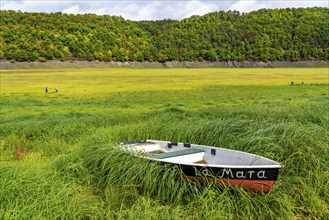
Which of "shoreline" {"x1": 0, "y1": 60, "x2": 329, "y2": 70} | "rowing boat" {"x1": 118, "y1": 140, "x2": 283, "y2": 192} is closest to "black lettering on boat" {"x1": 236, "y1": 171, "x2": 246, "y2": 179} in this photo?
"rowing boat" {"x1": 118, "y1": 140, "x2": 283, "y2": 192}

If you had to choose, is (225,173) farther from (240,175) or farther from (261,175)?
(261,175)

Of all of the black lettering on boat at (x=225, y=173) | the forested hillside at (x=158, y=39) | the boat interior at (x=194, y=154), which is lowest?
the boat interior at (x=194, y=154)

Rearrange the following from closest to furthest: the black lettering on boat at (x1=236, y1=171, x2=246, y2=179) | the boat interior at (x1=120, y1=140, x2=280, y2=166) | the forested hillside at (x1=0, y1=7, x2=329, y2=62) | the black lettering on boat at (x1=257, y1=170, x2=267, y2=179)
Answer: the black lettering on boat at (x1=257, y1=170, x2=267, y2=179) → the black lettering on boat at (x1=236, y1=171, x2=246, y2=179) → the boat interior at (x1=120, y1=140, x2=280, y2=166) → the forested hillside at (x1=0, y1=7, x2=329, y2=62)

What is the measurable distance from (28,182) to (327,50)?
170910 millimetres

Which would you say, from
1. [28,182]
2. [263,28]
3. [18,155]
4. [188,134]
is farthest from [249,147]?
[263,28]

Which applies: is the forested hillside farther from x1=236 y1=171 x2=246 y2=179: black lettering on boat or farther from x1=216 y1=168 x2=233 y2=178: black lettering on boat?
x1=236 y1=171 x2=246 y2=179: black lettering on boat

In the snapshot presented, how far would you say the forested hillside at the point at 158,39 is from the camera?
5320 inches

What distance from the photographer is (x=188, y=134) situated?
1247 centimetres

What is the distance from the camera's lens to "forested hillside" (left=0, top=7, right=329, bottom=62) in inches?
5320

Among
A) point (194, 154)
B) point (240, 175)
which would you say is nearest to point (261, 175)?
point (240, 175)

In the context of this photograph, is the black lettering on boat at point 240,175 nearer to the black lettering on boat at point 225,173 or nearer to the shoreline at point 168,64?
the black lettering on boat at point 225,173

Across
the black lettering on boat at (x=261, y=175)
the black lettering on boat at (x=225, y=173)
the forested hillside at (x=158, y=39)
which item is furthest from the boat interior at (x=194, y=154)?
the forested hillside at (x=158, y=39)

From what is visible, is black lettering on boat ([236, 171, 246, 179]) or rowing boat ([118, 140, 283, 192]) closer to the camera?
rowing boat ([118, 140, 283, 192])

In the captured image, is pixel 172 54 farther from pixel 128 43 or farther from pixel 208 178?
pixel 208 178
